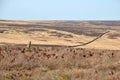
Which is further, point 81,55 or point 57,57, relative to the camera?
point 81,55

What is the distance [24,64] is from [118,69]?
365 centimetres

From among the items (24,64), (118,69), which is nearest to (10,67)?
(24,64)

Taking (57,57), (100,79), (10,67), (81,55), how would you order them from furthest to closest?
1. (81,55)
2. (57,57)
3. (10,67)
4. (100,79)

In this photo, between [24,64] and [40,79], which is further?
[24,64]

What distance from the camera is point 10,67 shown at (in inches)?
513

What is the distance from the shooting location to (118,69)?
13891 millimetres

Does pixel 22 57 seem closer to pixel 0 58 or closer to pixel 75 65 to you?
pixel 0 58

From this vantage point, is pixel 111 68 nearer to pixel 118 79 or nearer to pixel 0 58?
pixel 118 79

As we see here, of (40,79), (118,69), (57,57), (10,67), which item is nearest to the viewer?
(40,79)

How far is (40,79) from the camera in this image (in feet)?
31.9

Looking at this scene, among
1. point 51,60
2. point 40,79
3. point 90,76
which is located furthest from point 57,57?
point 40,79

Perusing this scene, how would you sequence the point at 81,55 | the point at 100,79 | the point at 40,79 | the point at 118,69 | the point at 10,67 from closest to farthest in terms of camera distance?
1. the point at 40,79
2. the point at 100,79
3. the point at 10,67
4. the point at 118,69
5. the point at 81,55

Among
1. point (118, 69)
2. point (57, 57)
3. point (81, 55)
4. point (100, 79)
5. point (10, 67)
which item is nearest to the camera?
point (100, 79)

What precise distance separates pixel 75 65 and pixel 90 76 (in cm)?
311
